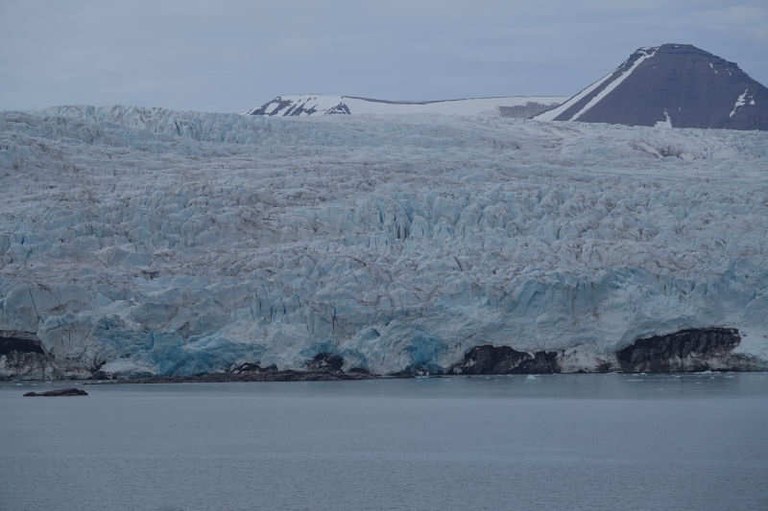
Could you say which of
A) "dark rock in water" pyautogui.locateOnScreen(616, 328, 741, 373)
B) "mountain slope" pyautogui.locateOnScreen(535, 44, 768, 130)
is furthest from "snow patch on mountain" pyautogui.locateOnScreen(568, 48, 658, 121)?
"dark rock in water" pyautogui.locateOnScreen(616, 328, 741, 373)

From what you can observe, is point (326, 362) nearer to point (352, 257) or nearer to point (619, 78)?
point (352, 257)

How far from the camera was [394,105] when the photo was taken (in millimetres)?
47469

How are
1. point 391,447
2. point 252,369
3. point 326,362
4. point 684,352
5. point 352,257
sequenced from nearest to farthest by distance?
point 391,447 < point 252,369 < point 326,362 < point 352,257 < point 684,352

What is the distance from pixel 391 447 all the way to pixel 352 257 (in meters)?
6.78

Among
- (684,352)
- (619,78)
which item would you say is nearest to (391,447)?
(684,352)

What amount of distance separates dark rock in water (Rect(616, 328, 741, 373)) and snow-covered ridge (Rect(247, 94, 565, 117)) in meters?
23.8

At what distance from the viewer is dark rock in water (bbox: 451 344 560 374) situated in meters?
20.2

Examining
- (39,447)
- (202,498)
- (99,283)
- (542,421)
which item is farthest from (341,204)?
(202,498)

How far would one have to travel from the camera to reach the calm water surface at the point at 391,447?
36.0 feet

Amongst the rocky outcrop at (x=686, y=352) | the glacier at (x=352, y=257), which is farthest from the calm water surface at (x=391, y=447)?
the glacier at (x=352, y=257)

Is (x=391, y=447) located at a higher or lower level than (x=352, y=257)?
lower

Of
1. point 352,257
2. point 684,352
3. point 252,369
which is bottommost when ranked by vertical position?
point 252,369

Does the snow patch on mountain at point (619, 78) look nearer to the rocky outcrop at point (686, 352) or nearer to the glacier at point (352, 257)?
the glacier at point (352, 257)

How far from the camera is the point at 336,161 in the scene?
2461 centimetres
